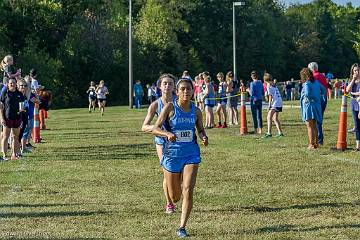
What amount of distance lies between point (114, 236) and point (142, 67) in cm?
6091

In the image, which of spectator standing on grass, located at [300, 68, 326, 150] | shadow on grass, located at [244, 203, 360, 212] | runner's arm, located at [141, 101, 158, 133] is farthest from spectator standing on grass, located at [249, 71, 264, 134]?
runner's arm, located at [141, 101, 158, 133]

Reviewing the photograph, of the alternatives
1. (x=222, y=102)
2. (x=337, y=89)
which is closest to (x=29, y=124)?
(x=222, y=102)

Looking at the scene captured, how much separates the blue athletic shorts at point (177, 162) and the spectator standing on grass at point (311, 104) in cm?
945

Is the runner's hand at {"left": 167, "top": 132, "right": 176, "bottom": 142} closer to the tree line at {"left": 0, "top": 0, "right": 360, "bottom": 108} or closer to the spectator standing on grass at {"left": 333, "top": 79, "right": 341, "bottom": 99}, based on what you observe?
the spectator standing on grass at {"left": 333, "top": 79, "right": 341, "bottom": 99}

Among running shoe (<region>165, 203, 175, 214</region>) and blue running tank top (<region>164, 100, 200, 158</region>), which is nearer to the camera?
blue running tank top (<region>164, 100, 200, 158</region>)

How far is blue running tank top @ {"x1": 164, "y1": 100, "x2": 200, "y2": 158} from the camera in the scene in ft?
29.8

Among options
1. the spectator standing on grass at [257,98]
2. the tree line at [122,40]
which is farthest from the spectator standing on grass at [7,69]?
the tree line at [122,40]

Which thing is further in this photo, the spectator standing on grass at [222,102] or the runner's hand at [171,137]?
the spectator standing on grass at [222,102]

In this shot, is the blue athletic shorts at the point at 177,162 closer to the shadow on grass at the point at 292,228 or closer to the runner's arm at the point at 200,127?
the runner's arm at the point at 200,127

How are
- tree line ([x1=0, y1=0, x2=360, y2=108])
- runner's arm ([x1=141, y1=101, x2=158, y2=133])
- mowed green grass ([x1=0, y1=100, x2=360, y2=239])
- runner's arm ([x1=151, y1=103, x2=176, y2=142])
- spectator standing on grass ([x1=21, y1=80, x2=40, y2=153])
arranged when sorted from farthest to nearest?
1. tree line ([x1=0, y1=0, x2=360, y2=108])
2. spectator standing on grass ([x1=21, y1=80, x2=40, y2=153])
3. runner's arm ([x1=141, y1=101, x2=158, y2=133])
4. mowed green grass ([x1=0, y1=100, x2=360, y2=239])
5. runner's arm ([x1=151, y1=103, x2=176, y2=142])

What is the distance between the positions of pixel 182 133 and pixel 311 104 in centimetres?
966

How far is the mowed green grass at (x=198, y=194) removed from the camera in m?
9.24

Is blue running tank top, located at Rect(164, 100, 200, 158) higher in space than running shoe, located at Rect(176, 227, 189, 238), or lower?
higher

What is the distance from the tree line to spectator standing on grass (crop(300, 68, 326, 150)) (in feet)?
147
